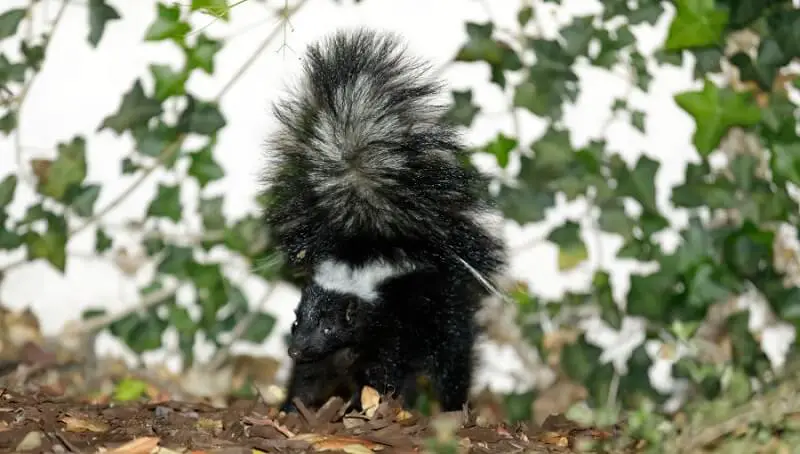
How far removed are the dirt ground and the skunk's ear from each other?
470 mm

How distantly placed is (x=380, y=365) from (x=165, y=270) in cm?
145

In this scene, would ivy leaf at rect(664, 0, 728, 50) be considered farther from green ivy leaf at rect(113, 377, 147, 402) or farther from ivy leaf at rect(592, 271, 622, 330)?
green ivy leaf at rect(113, 377, 147, 402)

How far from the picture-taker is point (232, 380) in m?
4.62

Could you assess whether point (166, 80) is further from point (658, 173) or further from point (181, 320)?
point (658, 173)

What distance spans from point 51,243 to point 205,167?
79cm

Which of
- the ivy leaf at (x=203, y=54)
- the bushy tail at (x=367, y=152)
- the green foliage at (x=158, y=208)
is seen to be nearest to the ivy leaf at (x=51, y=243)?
the green foliage at (x=158, y=208)

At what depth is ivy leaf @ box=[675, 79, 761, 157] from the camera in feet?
11.1

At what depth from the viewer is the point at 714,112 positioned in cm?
342

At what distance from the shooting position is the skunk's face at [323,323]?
3.15 meters

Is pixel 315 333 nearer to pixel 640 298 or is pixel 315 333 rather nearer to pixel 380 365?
pixel 380 365

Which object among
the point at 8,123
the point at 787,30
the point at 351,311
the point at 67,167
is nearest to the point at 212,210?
the point at 67,167

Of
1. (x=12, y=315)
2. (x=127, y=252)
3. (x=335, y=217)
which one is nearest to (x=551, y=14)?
(x=335, y=217)

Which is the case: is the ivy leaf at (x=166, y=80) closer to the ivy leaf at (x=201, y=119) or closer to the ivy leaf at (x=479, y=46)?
the ivy leaf at (x=201, y=119)

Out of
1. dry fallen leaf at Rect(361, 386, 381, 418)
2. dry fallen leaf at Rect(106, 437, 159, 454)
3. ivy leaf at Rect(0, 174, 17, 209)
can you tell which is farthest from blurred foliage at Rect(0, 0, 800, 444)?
dry fallen leaf at Rect(106, 437, 159, 454)
